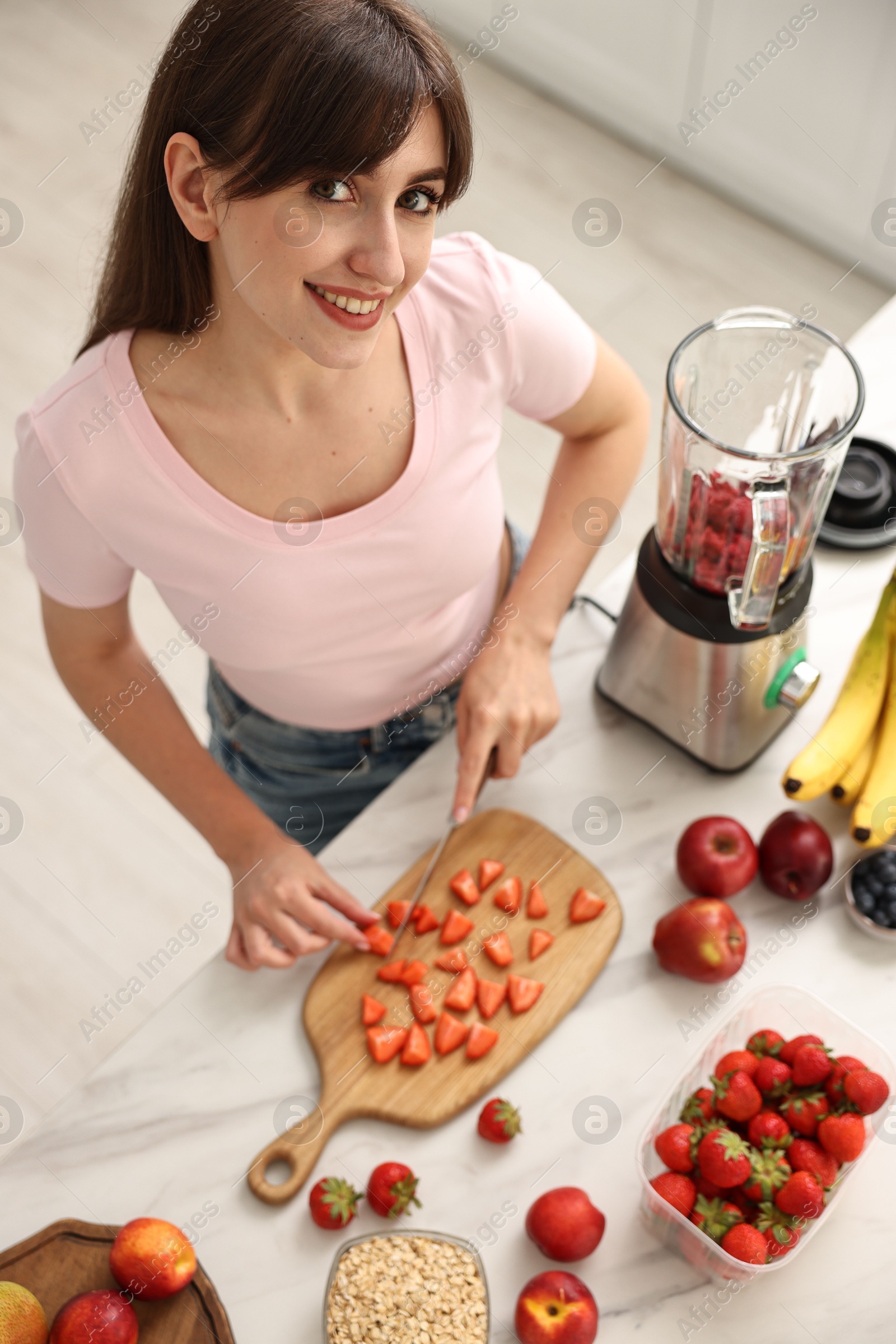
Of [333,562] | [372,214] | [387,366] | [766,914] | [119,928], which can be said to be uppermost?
[372,214]

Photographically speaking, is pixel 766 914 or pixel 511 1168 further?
pixel 766 914

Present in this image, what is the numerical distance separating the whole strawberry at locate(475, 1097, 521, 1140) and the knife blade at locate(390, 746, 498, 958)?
192 mm

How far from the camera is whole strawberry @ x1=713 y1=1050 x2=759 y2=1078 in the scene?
3.61 ft

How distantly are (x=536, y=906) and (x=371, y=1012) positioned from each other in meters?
0.21

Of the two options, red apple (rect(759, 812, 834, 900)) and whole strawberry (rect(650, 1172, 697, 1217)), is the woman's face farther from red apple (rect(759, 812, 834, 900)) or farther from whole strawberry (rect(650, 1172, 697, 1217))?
whole strawberry (rect(650, 1172, 697, 1217))

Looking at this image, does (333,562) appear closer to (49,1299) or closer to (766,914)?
(766,914)

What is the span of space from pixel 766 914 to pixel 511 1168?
1.26 feet

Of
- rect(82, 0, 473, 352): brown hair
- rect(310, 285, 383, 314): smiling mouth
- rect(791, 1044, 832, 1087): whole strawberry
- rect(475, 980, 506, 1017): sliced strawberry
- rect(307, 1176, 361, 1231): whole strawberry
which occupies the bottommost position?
rect(307, 1176, 361, 1231): whole strawberry

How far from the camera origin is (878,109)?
112 inches

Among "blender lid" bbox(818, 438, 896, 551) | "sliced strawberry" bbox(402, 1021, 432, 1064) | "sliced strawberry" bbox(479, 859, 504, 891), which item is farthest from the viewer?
"blender lid" bbox(818, 438, 896, 551)

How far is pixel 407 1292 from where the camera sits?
1.03m

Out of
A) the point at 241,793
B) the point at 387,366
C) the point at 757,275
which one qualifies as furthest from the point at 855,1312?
the point at 757,275

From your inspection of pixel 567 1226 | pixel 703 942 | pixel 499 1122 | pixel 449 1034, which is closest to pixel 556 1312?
pixel 567 1226

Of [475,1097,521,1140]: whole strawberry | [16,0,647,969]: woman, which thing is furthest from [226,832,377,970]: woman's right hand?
[475,1097,521,1140]: whole strawberry
